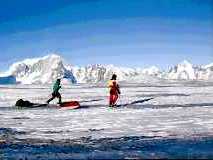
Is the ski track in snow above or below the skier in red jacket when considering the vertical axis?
below

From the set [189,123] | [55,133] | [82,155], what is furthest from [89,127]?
[82,155]

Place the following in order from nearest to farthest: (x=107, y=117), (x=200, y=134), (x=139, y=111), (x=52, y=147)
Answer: (x=52, y=147)
(x=200, y=134)
(x=107, y=117)
(x=139, y=111)

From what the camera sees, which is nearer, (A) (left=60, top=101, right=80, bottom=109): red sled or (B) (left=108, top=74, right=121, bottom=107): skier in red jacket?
(A) (left=60, top=101, right=80, bottom=109): red sled

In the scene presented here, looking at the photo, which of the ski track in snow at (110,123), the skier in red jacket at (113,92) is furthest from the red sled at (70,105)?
the skier in red jacket at (113,92)

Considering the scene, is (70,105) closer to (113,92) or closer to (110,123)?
(113,92)

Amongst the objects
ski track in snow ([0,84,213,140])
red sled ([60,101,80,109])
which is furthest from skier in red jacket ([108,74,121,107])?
red sled ([60,101,80,109])

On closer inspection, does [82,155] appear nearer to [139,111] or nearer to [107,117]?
[107,117]

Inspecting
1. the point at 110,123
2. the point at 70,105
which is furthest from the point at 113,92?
the point at 110,123

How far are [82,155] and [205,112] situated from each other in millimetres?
14893

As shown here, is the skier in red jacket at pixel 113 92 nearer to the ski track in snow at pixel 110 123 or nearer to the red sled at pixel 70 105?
the ski track in snow at pixel 110 123

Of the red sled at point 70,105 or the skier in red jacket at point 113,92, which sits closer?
the red sled at point 70,105

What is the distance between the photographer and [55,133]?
19.9 meters

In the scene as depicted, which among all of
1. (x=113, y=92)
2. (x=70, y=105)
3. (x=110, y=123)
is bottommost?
(x=110, y=123)

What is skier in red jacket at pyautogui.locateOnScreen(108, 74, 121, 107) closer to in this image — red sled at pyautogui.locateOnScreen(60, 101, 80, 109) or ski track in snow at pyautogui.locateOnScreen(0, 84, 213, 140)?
ski track in snow at pyautogui.locateOnScreen(0, 84, 213, 140)
